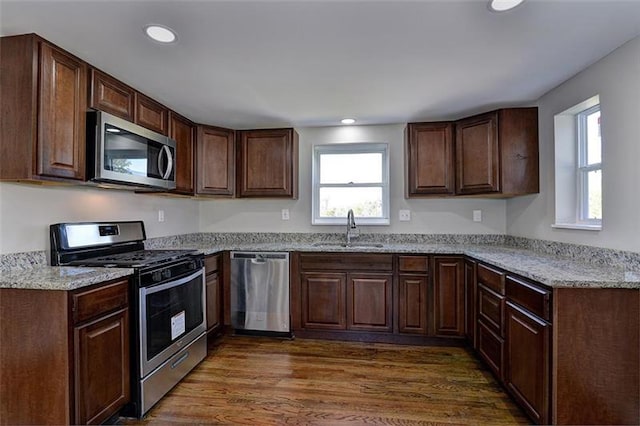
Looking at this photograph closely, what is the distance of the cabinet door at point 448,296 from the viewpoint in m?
3.03

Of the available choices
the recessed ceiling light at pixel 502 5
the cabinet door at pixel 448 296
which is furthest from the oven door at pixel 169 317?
the recessed ceiling light at pixel 502 5

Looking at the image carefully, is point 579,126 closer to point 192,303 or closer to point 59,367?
point 192,303

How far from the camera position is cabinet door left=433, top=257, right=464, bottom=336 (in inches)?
119

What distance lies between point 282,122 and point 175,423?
Result: 108 inches

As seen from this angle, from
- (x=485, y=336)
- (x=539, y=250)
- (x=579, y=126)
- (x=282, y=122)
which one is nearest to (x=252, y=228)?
(x=282, y=122)

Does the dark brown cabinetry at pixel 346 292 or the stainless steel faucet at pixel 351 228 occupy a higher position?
the stainless steel faucet at pixel 351 228

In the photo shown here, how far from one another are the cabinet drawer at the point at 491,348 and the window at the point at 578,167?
99cm

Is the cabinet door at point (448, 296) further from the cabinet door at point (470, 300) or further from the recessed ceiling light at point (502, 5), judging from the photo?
the recessed ceiling light at point (502, 5)

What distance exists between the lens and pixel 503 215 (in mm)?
3535

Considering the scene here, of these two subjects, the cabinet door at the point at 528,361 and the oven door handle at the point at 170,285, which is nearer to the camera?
the cabinet door at the point at 528,361

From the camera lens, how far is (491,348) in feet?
8.05

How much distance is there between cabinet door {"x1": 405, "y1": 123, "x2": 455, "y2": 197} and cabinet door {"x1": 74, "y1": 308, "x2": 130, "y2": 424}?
2.79 meters

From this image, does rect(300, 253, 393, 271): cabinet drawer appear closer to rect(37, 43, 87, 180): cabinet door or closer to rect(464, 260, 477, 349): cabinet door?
rect(464, 260, 477, 349): cabinet door

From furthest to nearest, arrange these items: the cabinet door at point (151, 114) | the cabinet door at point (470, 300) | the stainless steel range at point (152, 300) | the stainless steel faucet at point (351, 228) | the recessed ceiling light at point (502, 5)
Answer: the stainless steel faucet at point (351, 228) < the cabinet door at point (470, 300) < the cabinet door at point (151, 114) < the stainless steel range at point (152, 300) < the recessed ceiling light at point (502, 5)
